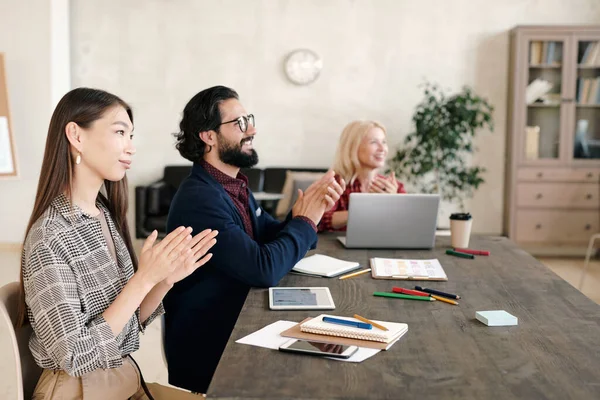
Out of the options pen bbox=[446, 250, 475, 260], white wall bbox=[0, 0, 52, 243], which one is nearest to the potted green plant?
white wall bbox=[0, 0, 52, 243]

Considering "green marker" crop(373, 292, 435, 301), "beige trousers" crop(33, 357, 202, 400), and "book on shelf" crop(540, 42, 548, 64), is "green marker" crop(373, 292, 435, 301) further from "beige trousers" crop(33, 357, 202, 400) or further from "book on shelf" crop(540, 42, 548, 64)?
"book on shelf" crop(540, 42, 548, 64)

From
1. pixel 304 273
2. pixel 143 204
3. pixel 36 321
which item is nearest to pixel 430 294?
pixel 304 273

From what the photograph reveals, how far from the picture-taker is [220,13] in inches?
244

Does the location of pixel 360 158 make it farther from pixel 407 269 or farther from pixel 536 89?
pixel 536 89

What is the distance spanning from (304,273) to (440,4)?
15.3 feet

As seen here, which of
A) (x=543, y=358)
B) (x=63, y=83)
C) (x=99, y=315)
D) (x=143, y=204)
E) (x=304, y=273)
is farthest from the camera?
(x=63, y=83)

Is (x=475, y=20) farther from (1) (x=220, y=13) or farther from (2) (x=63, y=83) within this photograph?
(2) (x=63, y=83)

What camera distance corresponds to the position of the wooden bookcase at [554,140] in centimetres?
577

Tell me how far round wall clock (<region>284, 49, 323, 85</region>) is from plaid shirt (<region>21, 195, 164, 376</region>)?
4733 millimetres

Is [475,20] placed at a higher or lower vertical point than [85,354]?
higher

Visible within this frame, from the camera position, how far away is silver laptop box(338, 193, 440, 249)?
2.51 meters

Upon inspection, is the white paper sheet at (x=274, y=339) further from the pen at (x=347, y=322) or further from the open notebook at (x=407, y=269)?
the open notebook at (x=407, y=269)

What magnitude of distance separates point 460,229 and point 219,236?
3.44 feet

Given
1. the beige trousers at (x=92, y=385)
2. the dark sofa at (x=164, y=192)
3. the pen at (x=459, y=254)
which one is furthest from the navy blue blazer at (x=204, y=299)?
the dark sofa at (x=164, y=192)
